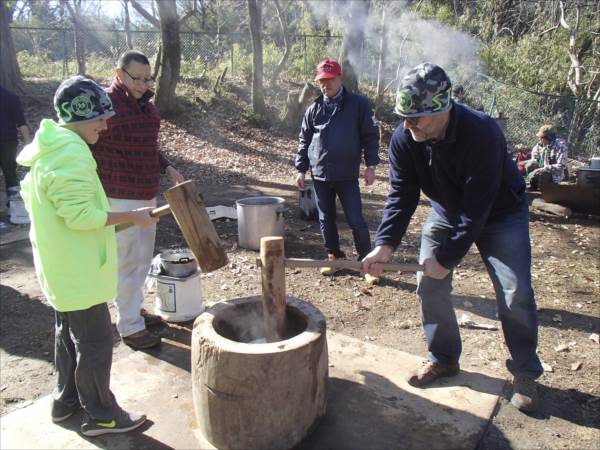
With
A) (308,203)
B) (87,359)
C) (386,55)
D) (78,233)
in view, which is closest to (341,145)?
(308,203)

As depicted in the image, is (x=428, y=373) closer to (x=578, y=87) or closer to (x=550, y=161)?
(x=550, y=161)

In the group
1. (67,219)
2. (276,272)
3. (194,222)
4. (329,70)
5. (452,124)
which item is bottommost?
(276,272)

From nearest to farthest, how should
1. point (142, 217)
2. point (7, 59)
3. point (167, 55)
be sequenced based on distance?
1. point (142, 217)
2. point (7, 59)
3. point (167, 55)

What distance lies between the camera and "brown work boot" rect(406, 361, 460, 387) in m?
3.21

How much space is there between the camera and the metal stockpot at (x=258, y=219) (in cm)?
575

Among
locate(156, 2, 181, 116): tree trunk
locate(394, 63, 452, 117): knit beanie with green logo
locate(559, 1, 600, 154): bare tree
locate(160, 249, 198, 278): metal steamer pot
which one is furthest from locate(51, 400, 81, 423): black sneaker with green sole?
locate(559, 1, 600, 154): bare tree

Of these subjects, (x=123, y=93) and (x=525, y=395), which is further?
(x=123, y=93)

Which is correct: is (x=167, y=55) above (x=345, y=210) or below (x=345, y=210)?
above

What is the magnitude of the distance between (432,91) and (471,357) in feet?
6.79

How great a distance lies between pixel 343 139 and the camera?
4.83m

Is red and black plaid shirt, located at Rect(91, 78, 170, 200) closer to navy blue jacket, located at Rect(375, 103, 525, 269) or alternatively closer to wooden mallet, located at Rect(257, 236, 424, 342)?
wooden mallet, located at Rect(257, 236, 424, 342)

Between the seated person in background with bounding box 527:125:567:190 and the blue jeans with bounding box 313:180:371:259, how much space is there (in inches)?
186

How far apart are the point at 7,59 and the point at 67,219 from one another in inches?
455

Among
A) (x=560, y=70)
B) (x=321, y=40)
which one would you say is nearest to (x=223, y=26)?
(x=321, y=40)
